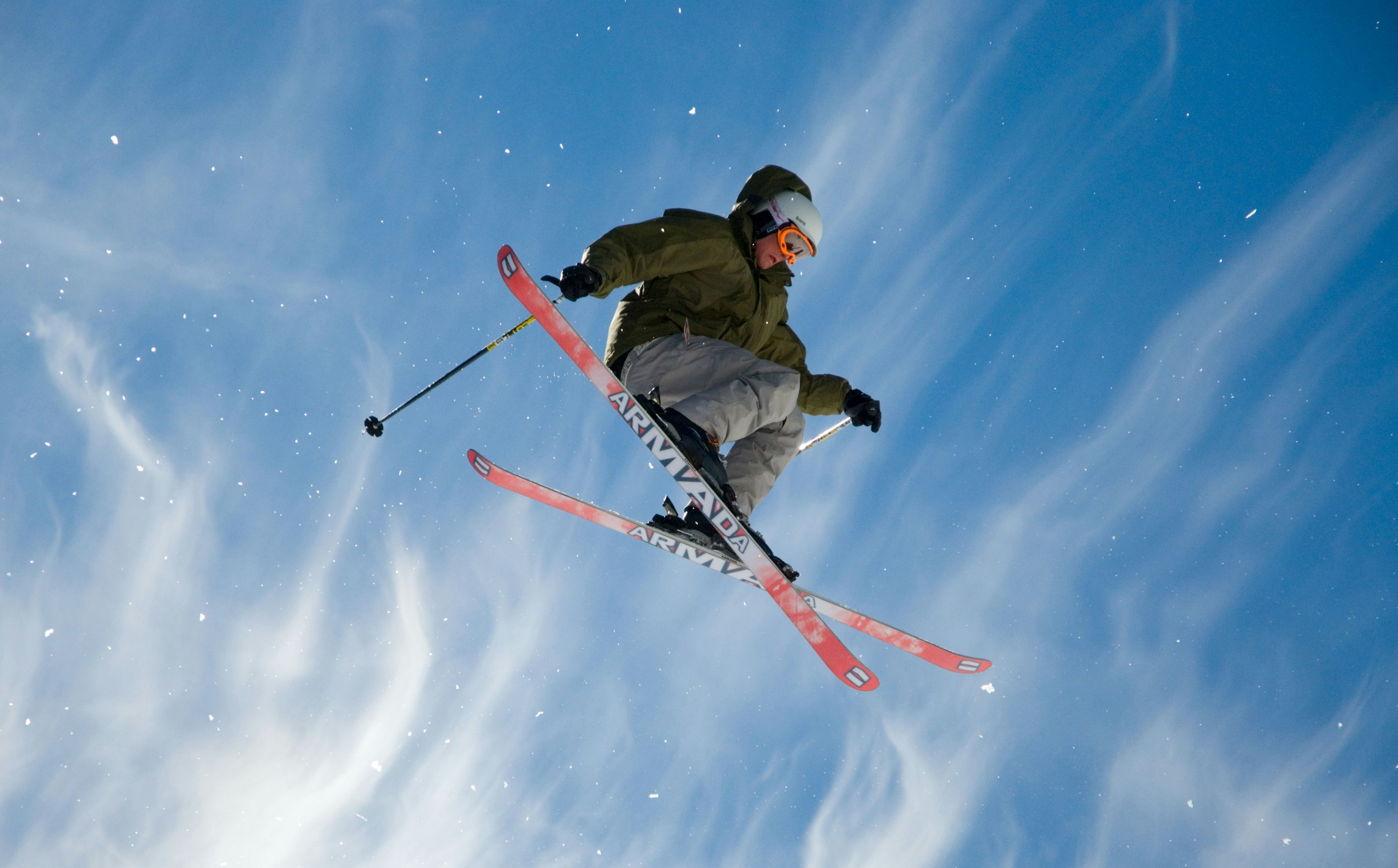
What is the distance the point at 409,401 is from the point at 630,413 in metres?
2.61

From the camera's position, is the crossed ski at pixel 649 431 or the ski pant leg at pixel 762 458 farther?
the ski pant leg at pixel 762 458

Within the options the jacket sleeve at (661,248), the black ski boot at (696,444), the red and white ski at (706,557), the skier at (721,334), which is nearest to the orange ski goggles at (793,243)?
the skier at (721,334)

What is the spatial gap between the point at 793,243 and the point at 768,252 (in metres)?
0.19

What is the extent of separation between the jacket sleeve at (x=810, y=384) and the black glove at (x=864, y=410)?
5 centimetres

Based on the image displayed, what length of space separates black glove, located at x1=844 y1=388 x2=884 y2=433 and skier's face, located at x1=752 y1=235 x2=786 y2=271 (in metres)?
1.39

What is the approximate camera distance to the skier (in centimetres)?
664

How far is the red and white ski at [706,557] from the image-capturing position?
24.5 ft

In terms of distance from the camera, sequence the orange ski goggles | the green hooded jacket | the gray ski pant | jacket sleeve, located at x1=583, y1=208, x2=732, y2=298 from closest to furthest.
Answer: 1. jacket sleeve, located at x1=583, y1=208, x2=732, y2=298
2. the green hooded jacket
3. the gray ski pant
4. the orange ski goggles

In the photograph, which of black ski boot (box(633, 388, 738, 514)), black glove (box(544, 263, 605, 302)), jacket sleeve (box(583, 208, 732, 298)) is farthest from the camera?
black ski boot (box(633, 388, 738, 514))

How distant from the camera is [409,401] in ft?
27.9

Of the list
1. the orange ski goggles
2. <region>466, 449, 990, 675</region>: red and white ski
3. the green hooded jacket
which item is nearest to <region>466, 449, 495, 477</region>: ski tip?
<region>466, 449, 990, 675</region>: red and white ski

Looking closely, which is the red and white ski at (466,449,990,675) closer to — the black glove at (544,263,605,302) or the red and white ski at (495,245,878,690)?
the red and white ski at (495,245,878,690)

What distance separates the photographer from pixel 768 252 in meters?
7.21

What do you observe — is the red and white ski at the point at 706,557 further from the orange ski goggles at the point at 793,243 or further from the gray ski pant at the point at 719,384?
the orange ski goggles at the point at 793,243
